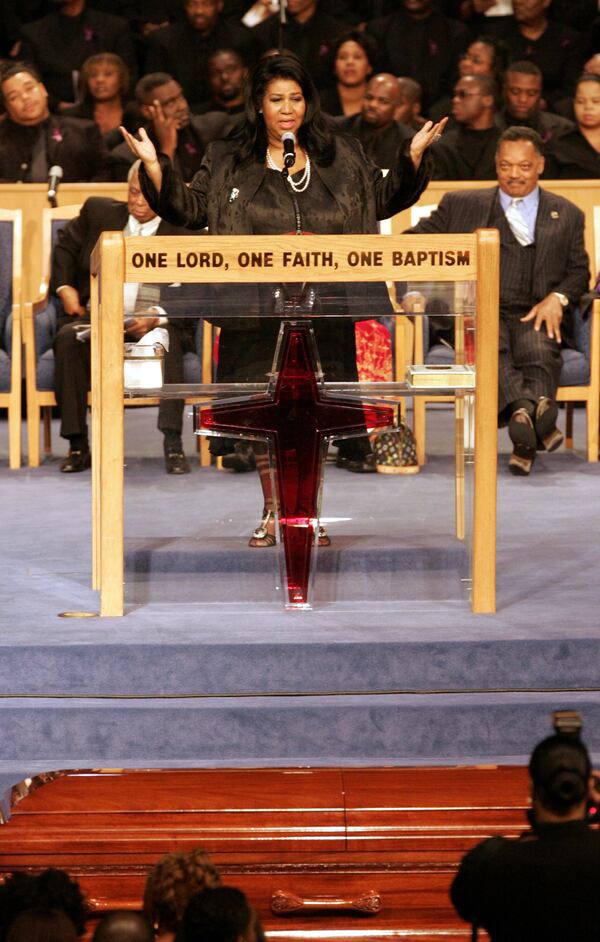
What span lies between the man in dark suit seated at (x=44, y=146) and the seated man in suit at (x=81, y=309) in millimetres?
1152

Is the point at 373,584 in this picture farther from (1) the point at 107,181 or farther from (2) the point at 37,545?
(1) the point at 107,181

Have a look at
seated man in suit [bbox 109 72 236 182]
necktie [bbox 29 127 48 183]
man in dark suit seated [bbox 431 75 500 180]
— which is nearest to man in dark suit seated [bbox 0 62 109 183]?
necktie [bbox 29 127 48 183]

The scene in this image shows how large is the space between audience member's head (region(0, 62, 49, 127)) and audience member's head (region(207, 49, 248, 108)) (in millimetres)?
1179

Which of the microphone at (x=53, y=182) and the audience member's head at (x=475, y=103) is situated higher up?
the audience member's head at (x=475, y=103)

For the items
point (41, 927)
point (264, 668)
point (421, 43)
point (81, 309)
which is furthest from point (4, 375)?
point (41, 927)

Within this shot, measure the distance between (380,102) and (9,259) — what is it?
1.98 meters

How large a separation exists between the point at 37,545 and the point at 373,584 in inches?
40.0

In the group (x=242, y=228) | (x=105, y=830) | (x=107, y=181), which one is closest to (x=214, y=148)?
(x=242, y=228)

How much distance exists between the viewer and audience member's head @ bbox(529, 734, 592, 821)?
179 cm

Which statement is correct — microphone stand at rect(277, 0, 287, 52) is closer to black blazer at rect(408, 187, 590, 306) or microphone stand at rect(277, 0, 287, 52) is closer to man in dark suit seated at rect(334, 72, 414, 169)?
man in dark suit seated at rect(334, 72, 414, 169)

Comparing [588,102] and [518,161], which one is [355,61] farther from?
[518,161]

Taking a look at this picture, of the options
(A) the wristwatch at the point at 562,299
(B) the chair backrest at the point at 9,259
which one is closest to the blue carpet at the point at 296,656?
(A) the wristwatch at the point at 562,299

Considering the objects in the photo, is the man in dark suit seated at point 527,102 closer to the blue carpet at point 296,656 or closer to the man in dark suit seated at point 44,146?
the man in dark suit seated at point 44,146

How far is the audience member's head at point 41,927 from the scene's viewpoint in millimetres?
1766
